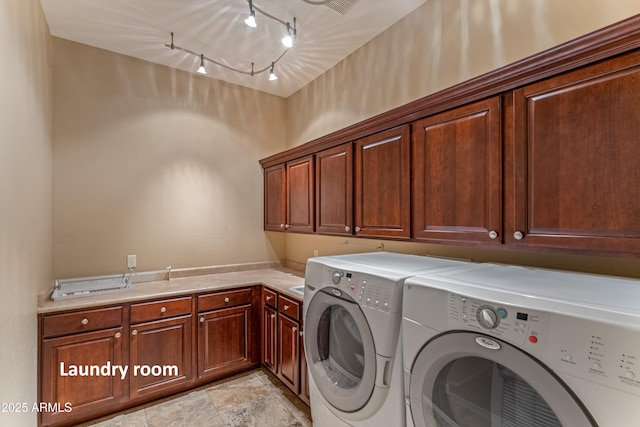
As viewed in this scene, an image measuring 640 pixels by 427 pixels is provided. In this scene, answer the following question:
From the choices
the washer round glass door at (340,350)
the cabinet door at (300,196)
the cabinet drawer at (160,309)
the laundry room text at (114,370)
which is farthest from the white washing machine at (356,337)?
the laundry room text at (114,370)

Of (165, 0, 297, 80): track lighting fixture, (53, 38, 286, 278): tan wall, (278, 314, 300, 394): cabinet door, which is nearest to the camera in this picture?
(165, 0, 297, 80): track lighting fixture

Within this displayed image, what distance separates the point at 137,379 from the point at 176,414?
1.34 feet

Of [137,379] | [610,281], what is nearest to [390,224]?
[610,281]

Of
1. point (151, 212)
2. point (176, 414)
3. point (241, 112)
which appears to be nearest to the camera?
point (176, 414)

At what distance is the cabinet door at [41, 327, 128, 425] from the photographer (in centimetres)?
205

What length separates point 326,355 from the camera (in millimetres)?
1896

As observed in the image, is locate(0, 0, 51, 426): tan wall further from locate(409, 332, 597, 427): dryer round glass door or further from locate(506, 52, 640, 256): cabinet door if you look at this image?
locate(506, 52, 640, 256): cabinet door

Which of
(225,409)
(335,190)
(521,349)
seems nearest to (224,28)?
(335,190)

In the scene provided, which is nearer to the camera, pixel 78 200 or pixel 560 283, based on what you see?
pixel 560 283

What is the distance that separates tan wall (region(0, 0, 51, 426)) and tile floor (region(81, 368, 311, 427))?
2.17 feet

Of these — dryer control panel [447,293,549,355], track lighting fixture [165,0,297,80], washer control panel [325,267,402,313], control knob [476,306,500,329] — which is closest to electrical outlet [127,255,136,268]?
track lighting fixture [165,0,297,80]

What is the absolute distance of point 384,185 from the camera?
204 centimetres

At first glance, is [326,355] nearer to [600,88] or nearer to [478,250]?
[478,250]

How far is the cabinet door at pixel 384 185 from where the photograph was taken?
74.5 inches
